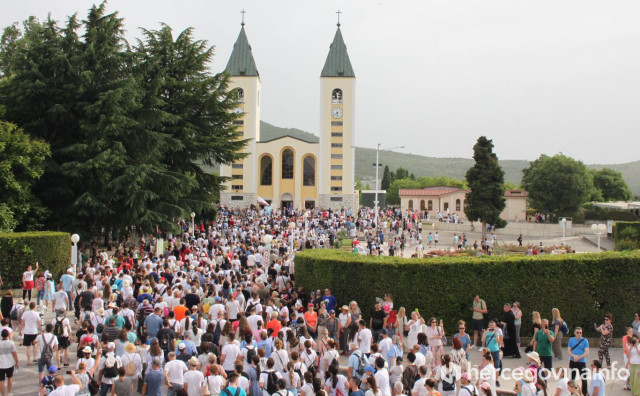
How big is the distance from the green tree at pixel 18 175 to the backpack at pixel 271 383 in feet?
54.1

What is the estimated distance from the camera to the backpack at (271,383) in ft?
29.0

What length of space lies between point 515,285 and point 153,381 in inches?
398

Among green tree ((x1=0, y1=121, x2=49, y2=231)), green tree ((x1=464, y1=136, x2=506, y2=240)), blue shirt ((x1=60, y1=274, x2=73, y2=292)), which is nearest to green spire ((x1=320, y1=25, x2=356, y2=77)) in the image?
green tree ((x1=464, y1=136, x2=506, y2=240))

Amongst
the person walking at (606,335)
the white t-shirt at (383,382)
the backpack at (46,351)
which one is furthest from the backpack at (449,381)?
the backpack at (46,351)

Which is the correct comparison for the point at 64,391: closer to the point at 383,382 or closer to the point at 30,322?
the point at 30,322

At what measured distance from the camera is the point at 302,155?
68.8m

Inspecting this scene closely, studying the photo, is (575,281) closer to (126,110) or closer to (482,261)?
(482,261)

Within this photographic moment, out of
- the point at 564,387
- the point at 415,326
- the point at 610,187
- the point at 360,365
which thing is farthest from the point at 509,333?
the point at 610,187

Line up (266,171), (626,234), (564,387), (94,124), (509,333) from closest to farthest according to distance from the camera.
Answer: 1. (564,387)
2. (509,333)
3. (94,124)
4. (626,234)
5. (266,171)

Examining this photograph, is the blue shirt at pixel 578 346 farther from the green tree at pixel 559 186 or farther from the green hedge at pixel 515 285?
the green tree at pixel 559 186

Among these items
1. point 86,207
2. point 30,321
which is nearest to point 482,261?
point 30,321

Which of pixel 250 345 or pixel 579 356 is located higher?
pixel 250 345

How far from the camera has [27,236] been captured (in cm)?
1955

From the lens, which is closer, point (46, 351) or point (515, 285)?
point (46, 351)
